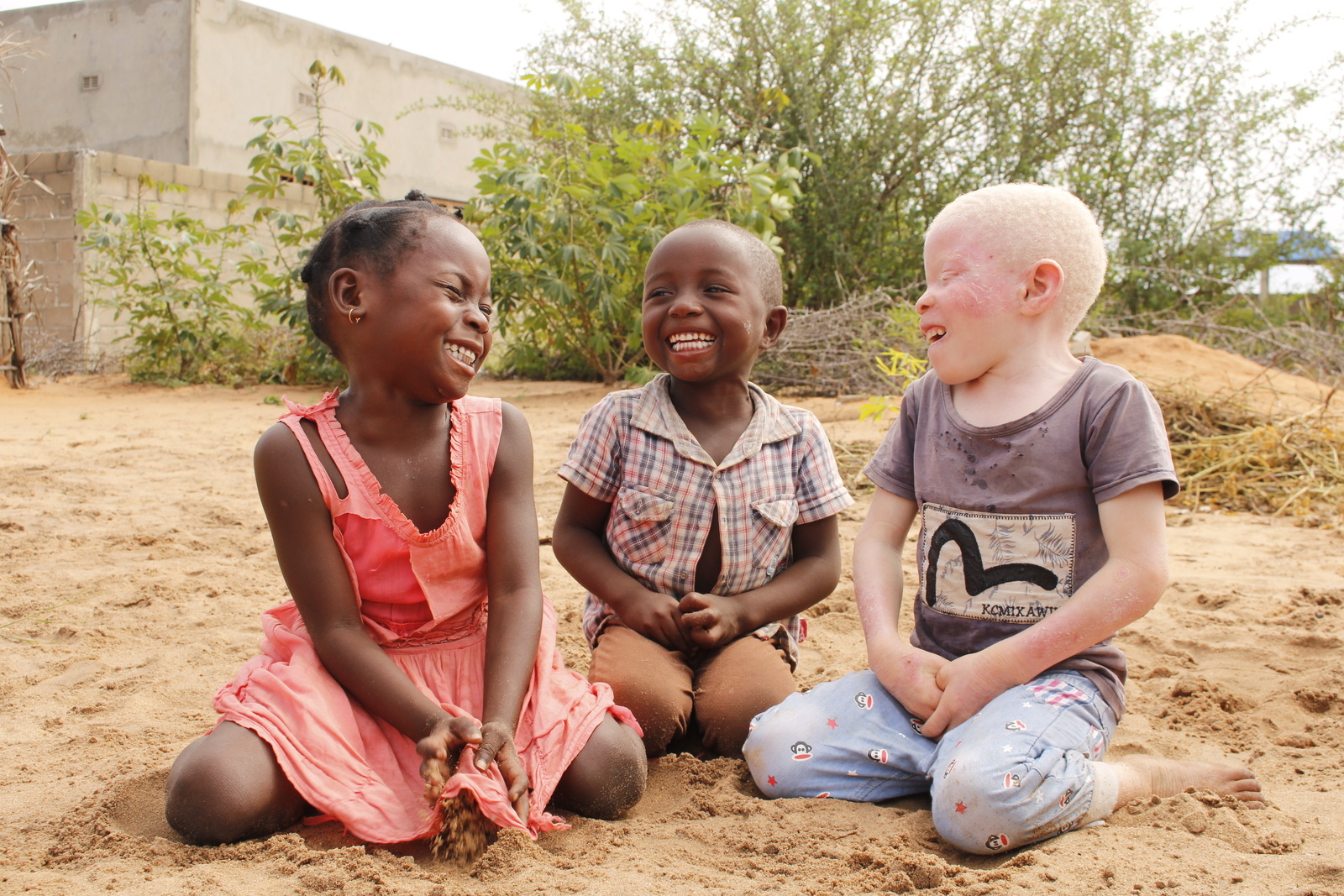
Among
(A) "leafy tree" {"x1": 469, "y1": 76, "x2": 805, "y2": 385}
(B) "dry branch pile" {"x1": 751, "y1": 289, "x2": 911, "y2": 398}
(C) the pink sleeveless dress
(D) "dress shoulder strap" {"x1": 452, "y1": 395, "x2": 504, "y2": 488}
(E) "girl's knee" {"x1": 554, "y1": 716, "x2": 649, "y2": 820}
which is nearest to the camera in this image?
(C) the pink sleeveless dress

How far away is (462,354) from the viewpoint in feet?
6.17

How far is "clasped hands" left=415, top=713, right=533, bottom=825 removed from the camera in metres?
1.59

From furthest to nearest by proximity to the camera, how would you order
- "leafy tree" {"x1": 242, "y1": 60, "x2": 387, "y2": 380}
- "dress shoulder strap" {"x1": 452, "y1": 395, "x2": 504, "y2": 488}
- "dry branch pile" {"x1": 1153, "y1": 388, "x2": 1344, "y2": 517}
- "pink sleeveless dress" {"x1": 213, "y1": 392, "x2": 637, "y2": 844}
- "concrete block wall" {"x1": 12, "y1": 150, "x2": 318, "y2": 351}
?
"concrete block wall" {"x1": 12, "y1": 150, "x2": 318, "y2": 351} < "leafy tree" {"x1": 242, "y1": 60, "x2": 387, "y2": 380} < "dry branch pile" {"x1": 1153, "y1": 388, "x2": 1344, "y2": 517} < "dress shoulder strap" {"x1": 452, "y1": 395, "x2": 504, "y2": 488} < "pink sleeveless dress" {"x1": 213, "y1": 392, "x2": 637, "y2": 844}

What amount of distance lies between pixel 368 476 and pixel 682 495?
0.69m

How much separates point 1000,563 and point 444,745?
1033mm

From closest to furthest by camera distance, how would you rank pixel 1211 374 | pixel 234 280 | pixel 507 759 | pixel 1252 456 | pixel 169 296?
pixel 507 759 → pixel 1252 456 → pixel 1211 374 → pixel 169 296 → pixel 234 280

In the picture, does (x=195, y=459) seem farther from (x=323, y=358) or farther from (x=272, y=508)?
(x=272, y=508)

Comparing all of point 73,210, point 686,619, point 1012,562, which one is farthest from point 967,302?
point 73,210

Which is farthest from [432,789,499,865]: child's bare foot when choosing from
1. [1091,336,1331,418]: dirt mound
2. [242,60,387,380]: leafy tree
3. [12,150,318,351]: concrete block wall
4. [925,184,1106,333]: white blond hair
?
[12,150,318,351]: concrete block wall

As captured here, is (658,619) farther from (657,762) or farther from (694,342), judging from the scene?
(694,342)

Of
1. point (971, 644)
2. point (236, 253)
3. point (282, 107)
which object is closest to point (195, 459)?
point (971, 644)

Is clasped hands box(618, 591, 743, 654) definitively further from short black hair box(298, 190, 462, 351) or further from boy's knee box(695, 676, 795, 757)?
short black hair box(298, 190, 462, 351)

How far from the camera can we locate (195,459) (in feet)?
16.9

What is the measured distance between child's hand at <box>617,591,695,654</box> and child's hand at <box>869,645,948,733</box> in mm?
450
